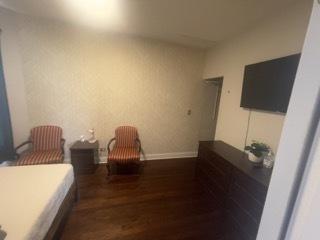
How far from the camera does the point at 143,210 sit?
2119mm

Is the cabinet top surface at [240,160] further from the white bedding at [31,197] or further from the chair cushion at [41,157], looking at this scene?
the chair cushion at [41,157]

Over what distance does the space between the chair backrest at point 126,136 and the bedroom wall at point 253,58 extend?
1.77 metres

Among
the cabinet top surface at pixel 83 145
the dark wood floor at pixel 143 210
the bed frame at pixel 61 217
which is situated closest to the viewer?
the bed frame at pixel 61 217

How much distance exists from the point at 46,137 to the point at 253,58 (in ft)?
12.4

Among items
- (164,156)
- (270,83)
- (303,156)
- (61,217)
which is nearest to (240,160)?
(270,83)

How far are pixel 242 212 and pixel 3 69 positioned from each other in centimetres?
415

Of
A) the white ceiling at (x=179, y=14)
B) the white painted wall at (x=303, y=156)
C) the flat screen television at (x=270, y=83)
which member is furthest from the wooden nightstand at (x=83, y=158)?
the white painted wall at (x=303, y=156)

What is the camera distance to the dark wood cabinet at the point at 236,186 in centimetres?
167

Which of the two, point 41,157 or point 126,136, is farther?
point 126,136

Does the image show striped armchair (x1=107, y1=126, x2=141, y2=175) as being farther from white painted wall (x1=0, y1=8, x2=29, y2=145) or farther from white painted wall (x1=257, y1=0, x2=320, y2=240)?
white painted wall (x1=257, y1=0, x2=320, y2=240)

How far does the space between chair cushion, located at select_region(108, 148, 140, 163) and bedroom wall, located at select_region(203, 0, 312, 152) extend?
1704 mm

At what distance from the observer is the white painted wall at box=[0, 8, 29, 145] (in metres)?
2.52

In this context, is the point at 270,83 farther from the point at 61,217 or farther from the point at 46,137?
the point at 46,137

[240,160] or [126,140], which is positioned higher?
[240,160]
